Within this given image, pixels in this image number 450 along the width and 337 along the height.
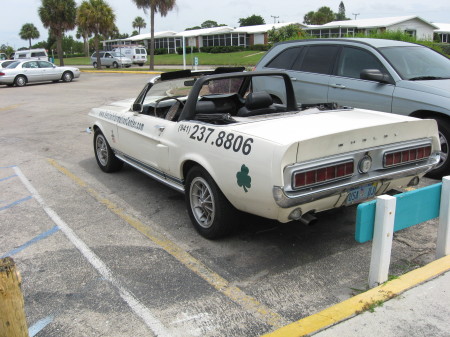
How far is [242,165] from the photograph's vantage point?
11.7 ft

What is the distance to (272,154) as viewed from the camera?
10.9 ft

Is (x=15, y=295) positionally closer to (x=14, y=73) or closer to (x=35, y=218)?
(x=35, y=218)

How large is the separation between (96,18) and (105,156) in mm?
38445

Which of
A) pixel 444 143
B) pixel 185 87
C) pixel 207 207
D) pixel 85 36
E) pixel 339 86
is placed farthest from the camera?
pixel 85 36

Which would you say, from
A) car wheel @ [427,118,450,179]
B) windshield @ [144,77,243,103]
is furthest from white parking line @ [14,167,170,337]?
car wheel @ [427,118,450,179]

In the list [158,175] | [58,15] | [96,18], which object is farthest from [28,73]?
[158,175]

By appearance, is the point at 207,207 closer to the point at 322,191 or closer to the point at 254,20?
the point at 322,191

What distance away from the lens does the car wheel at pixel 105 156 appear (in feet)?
21.8

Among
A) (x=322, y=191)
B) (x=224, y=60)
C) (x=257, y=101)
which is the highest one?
(x=224, y=60)

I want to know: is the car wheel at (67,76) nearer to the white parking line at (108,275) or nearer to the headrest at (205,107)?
the white parking line at (108,275)

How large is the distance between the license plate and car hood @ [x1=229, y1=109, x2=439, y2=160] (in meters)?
0.34

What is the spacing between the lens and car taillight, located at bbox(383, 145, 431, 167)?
3822 millimetres

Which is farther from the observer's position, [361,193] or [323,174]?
[361,193]

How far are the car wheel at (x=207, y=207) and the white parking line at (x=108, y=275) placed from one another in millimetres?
999
